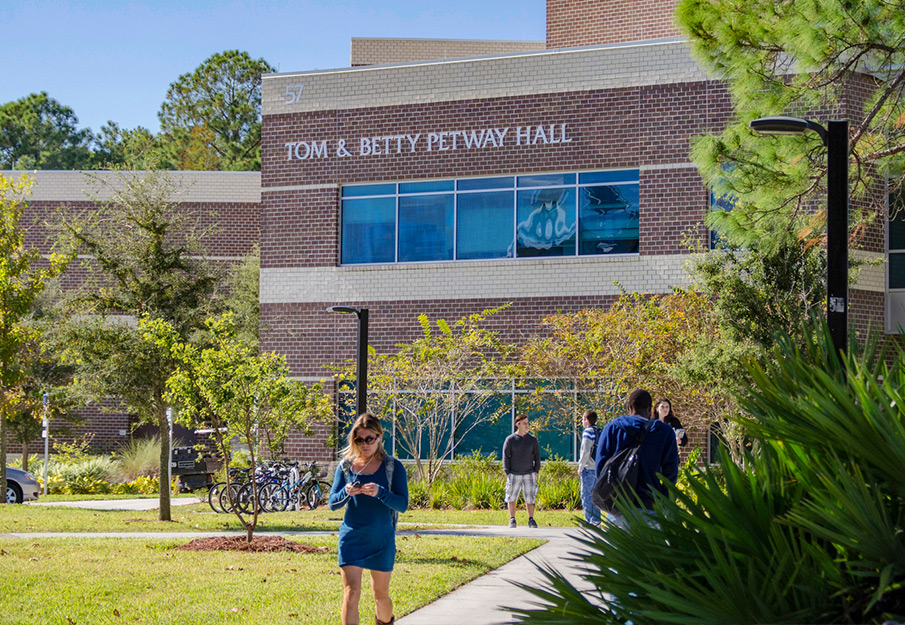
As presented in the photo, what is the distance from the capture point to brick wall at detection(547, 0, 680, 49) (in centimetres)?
2977

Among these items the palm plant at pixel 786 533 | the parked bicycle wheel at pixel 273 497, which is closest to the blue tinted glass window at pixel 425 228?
the parked bicycle wheel at pixel 273 497

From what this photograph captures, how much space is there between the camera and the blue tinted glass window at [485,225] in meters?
22.8

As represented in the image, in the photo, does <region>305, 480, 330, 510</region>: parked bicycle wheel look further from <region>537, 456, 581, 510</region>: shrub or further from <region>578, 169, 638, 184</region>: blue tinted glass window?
<region>578, 169, 638, 184</region>: blue tinted glass window

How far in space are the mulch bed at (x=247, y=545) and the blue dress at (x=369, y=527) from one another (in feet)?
20.3

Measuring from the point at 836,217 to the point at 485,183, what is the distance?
13989 mm

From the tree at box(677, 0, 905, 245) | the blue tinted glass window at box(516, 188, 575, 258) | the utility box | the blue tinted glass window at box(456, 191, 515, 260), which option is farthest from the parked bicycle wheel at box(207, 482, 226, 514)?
the tree at box(677, 0, 905, 245)

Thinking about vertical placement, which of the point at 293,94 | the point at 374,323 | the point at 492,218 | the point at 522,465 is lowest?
the point at 522,465

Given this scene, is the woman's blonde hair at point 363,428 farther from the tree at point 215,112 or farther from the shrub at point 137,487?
the tree at point 215,112

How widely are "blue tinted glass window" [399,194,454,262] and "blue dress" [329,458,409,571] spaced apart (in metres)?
16.0

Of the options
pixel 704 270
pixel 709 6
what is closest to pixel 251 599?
pixel 709 6

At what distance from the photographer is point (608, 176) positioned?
73.0ft

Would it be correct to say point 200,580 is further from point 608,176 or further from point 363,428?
point 608,176

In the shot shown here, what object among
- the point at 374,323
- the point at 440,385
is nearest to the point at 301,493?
the point at 440,385

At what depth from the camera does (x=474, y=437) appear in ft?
74.1
